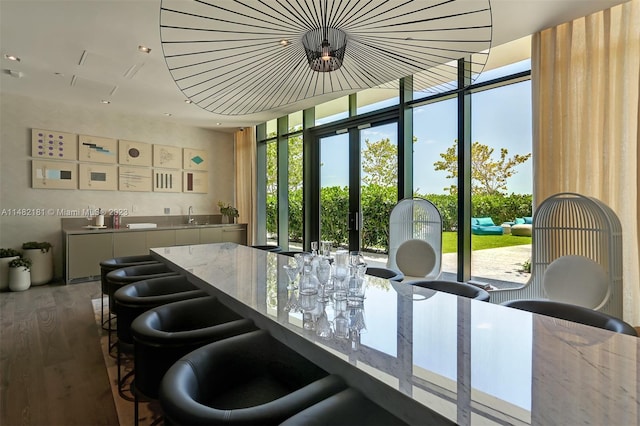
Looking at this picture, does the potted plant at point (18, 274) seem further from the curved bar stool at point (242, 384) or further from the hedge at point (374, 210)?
the curved bar stool at point (242, 384)

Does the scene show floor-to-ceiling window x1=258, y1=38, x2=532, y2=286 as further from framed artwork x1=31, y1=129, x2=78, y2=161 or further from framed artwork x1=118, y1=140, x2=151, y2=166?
framed artwork x1=31, y1=129, x2=78, y2=161

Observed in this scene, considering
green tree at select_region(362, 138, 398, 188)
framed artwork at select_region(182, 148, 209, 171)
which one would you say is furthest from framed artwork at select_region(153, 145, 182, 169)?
green tree at select_region(362, 138, 398, 188)

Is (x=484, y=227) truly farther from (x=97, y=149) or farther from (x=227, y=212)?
(x=97, y=149)

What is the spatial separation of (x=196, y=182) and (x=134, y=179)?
47.0 inches

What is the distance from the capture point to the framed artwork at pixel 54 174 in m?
5.20

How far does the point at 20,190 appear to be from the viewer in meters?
5.11

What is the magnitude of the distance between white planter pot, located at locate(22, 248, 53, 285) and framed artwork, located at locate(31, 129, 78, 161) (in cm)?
154

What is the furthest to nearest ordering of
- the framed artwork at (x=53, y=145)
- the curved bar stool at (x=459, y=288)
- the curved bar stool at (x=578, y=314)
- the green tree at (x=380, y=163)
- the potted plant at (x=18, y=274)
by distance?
the framed artwork at (x=53, y=145), the potted plant at (x=18, y=274), the green tree at (x=380, y=163), the curved bar stool at (x=459, y=288), the curved bar stool at (x=578, y=314)

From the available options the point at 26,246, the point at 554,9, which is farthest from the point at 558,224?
the point at 26,246

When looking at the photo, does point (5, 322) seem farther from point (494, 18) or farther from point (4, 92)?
point (494, 18)

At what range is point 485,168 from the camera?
370cm

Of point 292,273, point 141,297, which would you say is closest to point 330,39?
point 292,273

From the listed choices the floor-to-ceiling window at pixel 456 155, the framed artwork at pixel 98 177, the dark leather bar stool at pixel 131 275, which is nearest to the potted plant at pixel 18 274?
the framed artwork at pixel 98 177

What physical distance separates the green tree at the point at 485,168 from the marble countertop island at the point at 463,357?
2496 mm
